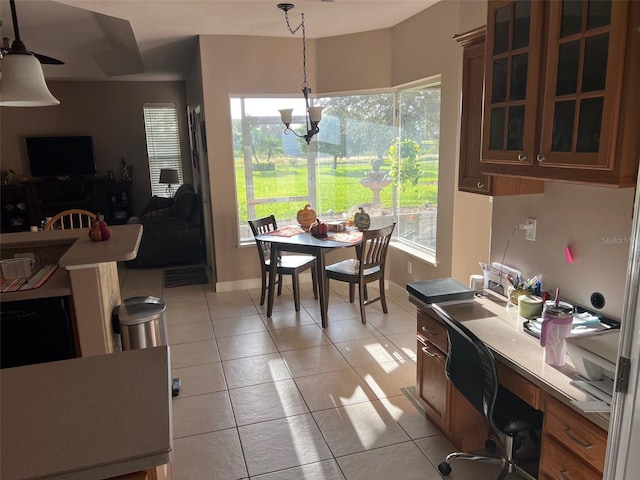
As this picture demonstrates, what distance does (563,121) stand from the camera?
177cm

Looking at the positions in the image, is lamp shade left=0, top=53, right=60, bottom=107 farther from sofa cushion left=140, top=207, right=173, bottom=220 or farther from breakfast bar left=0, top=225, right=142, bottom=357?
sofa cushion left=140, top=207, right=173, bottom=220

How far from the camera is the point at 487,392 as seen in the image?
1.95m

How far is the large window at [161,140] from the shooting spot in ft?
26.3

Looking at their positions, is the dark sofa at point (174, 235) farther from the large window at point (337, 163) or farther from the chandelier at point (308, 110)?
the chandelier at point (308, 110)

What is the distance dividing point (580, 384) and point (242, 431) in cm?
183

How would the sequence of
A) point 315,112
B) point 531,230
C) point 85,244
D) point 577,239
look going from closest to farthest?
point 577,239, point 531,230, point 85,244, point 315,112

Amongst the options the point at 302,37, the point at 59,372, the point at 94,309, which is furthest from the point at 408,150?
the point at 59,372

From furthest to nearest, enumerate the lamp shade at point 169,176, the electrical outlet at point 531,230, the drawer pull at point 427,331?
the lamp shade at point 169,176, the drawer pull at point 427,331, the electrical outlet at point 531,230

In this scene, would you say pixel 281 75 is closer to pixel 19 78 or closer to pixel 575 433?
pixel 19 78

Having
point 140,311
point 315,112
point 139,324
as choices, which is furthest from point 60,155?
point 139,324

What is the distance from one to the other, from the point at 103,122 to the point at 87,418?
7.74m

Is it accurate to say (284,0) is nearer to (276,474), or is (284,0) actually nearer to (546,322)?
(546,322)

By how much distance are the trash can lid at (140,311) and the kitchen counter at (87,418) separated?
126 centimetres

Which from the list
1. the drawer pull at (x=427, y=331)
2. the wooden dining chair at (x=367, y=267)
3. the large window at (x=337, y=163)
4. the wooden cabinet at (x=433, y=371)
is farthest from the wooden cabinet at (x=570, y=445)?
the large window at (x=337, y=163)
